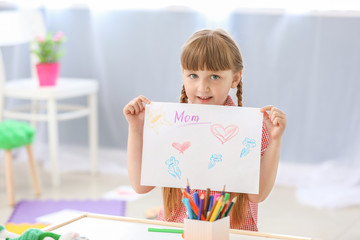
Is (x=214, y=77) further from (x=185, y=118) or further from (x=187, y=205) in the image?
(x=187, y=205)

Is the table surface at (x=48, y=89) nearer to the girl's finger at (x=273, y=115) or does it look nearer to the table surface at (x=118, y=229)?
the table surface at (x=118, y=229)

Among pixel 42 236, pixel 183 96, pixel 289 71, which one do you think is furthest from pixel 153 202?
pixel 42 236

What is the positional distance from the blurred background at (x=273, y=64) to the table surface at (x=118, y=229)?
1.59 m

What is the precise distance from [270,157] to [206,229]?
32cm

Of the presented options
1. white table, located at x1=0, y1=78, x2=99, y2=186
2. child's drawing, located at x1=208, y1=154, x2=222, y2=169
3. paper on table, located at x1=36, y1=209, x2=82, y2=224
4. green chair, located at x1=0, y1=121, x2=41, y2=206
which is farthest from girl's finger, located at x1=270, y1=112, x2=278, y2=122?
white table, located at x1=0, y1=78, x2=99, y2=186

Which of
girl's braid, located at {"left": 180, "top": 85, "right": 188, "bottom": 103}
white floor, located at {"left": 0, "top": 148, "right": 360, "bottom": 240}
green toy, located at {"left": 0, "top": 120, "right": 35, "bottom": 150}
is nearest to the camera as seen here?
girl's braid, located at {"left": 180, "top": 85, "right": 188, "bottom": 103}

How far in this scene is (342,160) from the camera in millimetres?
2891

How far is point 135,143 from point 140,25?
2055 mm

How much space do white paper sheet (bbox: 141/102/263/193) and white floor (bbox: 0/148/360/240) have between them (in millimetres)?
1228

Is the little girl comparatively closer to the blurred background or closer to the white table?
the blurred background

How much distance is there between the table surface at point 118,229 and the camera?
1.07m

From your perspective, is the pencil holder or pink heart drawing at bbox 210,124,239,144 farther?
pink heart drawing at bbox 210,124,239,144

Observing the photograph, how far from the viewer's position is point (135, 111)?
49.9 inches

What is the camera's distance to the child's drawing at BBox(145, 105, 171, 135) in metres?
1.18
